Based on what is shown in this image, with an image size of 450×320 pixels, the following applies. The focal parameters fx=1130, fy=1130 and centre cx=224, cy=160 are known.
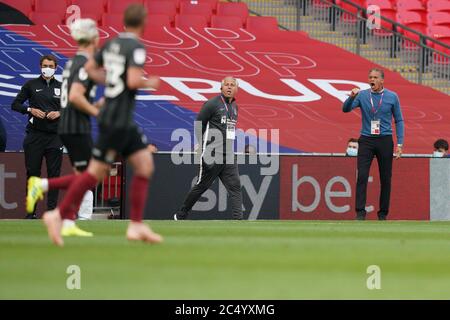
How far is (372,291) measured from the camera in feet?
22.7

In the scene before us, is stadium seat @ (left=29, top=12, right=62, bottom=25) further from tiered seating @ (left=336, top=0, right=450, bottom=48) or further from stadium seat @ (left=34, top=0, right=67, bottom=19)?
tiered seating @ (left=336, top=0, right=450, bottom=48)

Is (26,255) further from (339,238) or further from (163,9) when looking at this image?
(163,9)

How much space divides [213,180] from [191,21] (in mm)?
9863

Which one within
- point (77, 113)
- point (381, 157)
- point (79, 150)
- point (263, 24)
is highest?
point (77, 113)

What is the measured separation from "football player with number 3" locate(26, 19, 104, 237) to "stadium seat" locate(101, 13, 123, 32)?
13.6 m

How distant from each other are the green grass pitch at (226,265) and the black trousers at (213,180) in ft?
13.9

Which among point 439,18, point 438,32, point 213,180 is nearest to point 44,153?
point 213,180

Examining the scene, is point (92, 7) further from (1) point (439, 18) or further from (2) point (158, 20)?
(1) point (439, 18)

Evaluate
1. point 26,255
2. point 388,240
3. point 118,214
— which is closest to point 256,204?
point 118,214

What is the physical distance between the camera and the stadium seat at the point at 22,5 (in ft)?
81.4

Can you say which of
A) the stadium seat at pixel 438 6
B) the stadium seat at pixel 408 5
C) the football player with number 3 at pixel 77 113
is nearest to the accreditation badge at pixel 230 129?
the football player with number 3 at pixel 77 113

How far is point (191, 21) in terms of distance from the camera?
25453 millimetres
